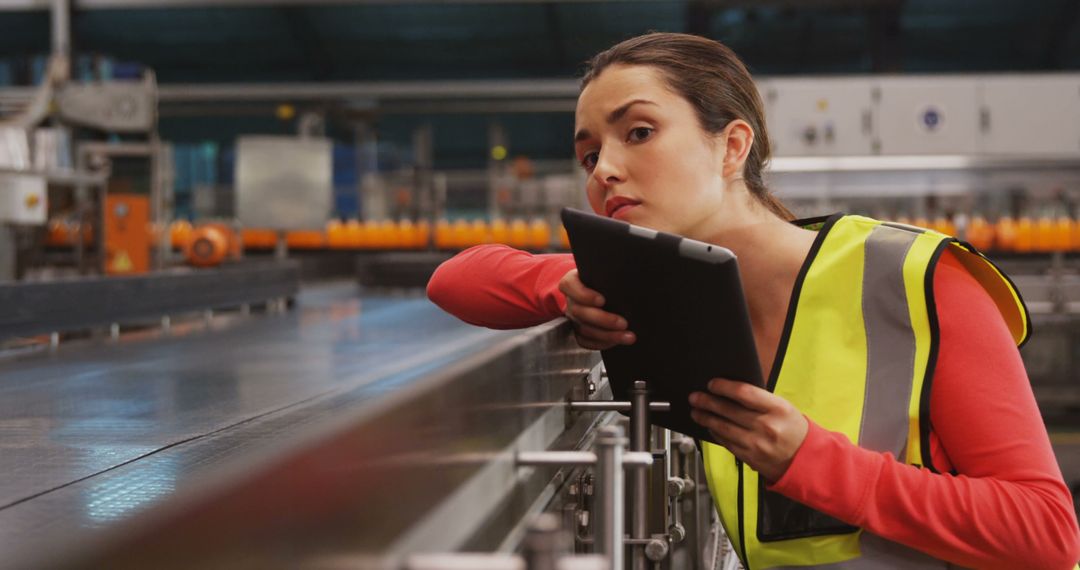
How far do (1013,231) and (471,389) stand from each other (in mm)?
8270

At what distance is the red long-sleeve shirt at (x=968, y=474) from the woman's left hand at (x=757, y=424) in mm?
16

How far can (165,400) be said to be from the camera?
3602 millimetres

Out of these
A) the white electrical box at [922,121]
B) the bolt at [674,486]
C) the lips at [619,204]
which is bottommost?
the bolt at [674,486]

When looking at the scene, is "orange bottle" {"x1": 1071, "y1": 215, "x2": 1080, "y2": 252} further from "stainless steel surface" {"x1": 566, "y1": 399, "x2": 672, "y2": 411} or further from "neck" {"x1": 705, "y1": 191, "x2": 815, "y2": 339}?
→ "stainless steel surface" {"x1": 566, "y1": 399, "x2": 672, "y2": 411}

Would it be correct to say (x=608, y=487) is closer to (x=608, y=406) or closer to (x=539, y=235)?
(x=608, y=406)

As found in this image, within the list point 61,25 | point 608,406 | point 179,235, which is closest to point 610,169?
point 608,406

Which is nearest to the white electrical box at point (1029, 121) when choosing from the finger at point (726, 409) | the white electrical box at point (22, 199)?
the white electrical box at point (22, 199)

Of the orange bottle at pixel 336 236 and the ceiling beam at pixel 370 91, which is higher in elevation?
the ceiling beam at pixel 370 91

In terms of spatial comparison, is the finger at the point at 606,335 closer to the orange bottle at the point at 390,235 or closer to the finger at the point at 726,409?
the finger at the point at 726,409

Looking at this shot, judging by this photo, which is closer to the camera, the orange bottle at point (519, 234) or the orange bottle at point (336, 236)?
the orange bottle at point (519, 234)

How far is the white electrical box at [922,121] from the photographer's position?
27.1 ft

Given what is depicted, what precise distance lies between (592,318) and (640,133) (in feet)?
0.69

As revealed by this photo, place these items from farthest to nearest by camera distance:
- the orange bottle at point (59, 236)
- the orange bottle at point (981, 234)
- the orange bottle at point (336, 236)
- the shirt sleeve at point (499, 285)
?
the orange bottle at point (59, 236) → the orange bottle at point (336, 236) → the orange bottle at point (981, 234) → the shirt sleeve at point (499, 285)

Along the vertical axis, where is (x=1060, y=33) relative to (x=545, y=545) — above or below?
above
